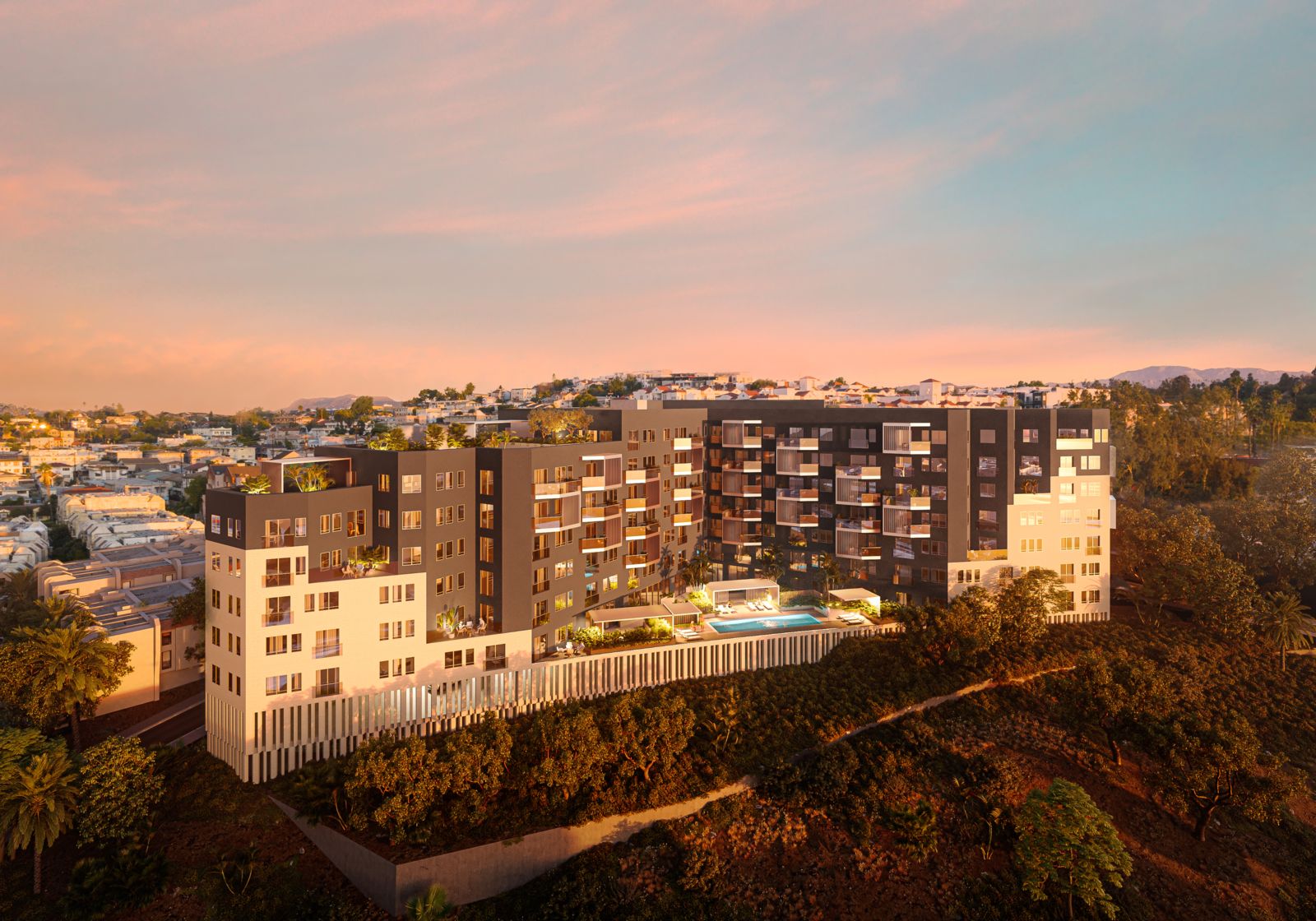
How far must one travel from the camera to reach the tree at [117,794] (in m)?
31.4

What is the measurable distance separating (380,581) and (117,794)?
598 inches

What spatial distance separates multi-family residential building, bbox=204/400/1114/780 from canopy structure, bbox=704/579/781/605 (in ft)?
15.5

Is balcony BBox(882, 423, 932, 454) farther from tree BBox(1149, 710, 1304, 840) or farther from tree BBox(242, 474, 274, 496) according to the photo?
tree BBox(242, 474, 274, 496)

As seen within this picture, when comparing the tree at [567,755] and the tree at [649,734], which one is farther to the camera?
the tree at [649,734]

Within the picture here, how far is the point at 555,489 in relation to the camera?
1810 inches

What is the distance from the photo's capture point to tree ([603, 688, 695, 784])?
35.7 meters

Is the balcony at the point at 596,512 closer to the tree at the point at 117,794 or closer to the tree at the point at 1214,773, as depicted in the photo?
the tree at the point at 117,794

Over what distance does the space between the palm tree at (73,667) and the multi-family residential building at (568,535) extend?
6952 mm

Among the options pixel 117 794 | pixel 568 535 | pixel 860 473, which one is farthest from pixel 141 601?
pixel 860 473

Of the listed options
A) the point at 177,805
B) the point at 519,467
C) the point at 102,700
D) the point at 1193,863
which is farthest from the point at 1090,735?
the point at 102,700

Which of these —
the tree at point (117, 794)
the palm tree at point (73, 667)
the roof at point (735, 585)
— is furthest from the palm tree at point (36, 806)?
the roof at point (735, 585)

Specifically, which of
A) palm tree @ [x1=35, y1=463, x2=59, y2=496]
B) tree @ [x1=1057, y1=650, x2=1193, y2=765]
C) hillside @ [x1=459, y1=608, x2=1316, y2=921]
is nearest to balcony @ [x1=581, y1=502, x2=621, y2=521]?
hillside @ [x1=459, y1=608, x2=1316, y2=921]

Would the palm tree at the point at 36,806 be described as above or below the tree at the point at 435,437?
below

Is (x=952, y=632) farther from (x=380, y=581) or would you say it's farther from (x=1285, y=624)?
(x=380, y=581)
